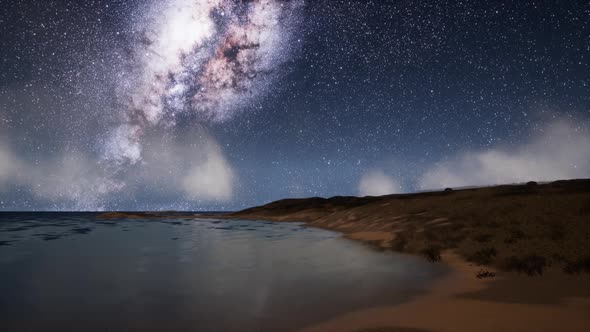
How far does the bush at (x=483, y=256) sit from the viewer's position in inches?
590

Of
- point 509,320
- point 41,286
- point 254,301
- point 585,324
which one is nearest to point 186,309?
point 254,301

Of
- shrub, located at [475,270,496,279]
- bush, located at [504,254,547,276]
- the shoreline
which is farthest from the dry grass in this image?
the shoreline

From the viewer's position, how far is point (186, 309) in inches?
382

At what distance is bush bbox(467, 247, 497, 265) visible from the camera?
14992 millimetres

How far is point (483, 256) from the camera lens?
15.5 m

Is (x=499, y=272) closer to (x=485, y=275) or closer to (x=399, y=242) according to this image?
(x=485, y=275)

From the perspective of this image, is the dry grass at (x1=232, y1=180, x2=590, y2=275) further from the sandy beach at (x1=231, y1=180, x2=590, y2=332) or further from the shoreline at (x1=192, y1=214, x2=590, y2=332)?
the shoreline at (x1=192, y1=214, x2=590, y2=332)

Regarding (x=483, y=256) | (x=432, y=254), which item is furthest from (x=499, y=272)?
(x=432, y=254)

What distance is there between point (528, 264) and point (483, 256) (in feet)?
8.08

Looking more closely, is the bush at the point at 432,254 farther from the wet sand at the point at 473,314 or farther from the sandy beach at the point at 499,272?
the wet sand at the point at 473,314

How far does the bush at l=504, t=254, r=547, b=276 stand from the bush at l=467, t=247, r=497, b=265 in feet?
3.57

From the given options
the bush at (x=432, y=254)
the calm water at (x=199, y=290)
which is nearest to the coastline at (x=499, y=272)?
the bush at (x=432, y=254)

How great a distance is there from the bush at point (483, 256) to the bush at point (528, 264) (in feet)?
3.57

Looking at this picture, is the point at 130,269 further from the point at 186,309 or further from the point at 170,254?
the point at 186,309
